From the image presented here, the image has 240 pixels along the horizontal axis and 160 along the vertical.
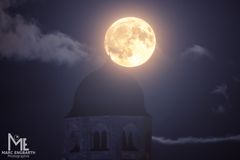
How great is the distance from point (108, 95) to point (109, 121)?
4.70 feet

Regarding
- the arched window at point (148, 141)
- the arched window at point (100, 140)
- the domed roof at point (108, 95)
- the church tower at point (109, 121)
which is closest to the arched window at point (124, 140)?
the church tower at point (109, 121)

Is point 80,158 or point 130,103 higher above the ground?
point 130,103

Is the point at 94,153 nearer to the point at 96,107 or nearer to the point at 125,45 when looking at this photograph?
the point at 96,107

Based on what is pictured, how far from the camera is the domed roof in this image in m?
38.2

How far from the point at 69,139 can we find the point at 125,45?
18.7 feet

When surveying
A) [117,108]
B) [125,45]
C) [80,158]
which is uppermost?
[125,45]

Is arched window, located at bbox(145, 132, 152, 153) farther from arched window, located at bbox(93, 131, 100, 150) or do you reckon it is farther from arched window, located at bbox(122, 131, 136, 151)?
arched window, located at bbox(93, 131, 100, 150)

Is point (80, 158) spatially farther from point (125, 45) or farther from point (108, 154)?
point (125, 45)

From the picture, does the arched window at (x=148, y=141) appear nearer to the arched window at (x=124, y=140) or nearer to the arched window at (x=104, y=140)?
the arched window at (x=124, y=140)

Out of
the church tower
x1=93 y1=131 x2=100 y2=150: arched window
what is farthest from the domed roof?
x1=93 y1=131 x2=100 y2=150: arched window

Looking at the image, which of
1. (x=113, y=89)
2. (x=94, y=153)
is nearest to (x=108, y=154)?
(x=94, y=153)

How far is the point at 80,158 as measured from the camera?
125 feet

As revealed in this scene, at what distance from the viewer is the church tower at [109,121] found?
37906mm

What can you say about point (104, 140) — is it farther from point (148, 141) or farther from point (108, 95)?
point (148, 141)
